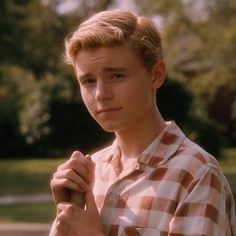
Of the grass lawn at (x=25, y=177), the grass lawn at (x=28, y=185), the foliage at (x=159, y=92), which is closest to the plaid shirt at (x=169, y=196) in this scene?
the grass lawn at (x=28, y=185)

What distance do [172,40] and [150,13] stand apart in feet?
6.09

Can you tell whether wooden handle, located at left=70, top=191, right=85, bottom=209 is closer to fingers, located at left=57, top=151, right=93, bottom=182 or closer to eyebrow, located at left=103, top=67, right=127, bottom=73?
fingers, located at left=57, top=151, right=93, bottom=182

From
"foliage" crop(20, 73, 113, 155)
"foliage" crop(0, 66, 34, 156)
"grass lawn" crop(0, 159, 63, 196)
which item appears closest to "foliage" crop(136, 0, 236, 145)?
"foliage" crop(20, 73, 113, 155)

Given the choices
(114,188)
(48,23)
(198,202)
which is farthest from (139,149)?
(48,23)

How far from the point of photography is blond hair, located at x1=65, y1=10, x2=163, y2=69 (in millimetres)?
1882

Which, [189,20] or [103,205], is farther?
[189,20]

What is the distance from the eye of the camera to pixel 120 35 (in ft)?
6.14

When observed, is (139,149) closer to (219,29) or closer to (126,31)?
(126,31)

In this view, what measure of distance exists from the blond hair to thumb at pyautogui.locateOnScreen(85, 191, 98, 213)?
35cm

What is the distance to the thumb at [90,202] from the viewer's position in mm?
1878

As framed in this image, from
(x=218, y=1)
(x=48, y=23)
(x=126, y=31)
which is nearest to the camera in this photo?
(x=126, y=31)

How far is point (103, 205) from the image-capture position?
6.28 ft

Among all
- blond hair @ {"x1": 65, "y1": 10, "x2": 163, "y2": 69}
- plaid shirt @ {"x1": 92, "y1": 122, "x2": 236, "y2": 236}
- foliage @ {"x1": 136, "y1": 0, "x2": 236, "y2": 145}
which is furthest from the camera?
foliage @ {"x1": 136, "y1": 0, "x2": 236, "y2": 145}

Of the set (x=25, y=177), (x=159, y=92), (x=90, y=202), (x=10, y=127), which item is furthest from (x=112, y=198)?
(x=10, y=127)
